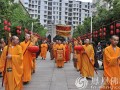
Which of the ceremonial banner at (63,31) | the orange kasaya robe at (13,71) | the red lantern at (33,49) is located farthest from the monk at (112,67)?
the ceremonial banner at (63,31)

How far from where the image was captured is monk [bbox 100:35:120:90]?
8.84m

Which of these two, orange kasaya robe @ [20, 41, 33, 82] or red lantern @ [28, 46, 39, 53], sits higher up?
red lantern @ [28, 46, 39, 53]

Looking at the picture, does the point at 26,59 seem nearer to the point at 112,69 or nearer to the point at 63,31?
the point at 112,69

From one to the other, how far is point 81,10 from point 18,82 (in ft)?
446

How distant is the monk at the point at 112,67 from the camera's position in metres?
8.84

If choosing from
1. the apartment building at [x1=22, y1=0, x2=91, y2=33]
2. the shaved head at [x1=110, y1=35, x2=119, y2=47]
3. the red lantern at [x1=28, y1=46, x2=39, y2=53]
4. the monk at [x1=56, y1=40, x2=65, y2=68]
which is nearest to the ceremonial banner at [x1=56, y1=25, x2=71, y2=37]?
the monk at [x1=56, y1=40, x2=65, y2=68]

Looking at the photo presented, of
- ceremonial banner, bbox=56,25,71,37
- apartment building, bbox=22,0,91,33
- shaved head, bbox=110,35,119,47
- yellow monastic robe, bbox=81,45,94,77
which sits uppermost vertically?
apartment building, bbox=22,0,91,33

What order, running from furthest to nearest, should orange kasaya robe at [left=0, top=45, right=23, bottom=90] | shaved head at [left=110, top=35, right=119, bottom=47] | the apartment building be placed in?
the apartment building → orange kasaya robe at [left=0, top=45, right=23, bottom=90] → shaved head at [left=110, top=35, right=119, bottom=47]

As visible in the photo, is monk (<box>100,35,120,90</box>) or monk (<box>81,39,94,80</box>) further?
monk (<box>81,39,94,80</box>)

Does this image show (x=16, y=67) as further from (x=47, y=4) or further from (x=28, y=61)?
(x=47, y=4)

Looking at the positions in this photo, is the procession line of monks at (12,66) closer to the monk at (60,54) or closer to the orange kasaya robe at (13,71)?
the orange kasaya robe at (13,71)

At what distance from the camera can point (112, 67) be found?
898 cm

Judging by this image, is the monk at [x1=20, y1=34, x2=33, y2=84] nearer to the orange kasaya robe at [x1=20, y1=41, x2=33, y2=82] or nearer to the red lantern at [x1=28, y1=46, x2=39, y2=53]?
the orange kasaya robe at [x1=20, y1=41, x2=33, y2=82]

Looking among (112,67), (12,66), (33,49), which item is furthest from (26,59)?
(112,67)
